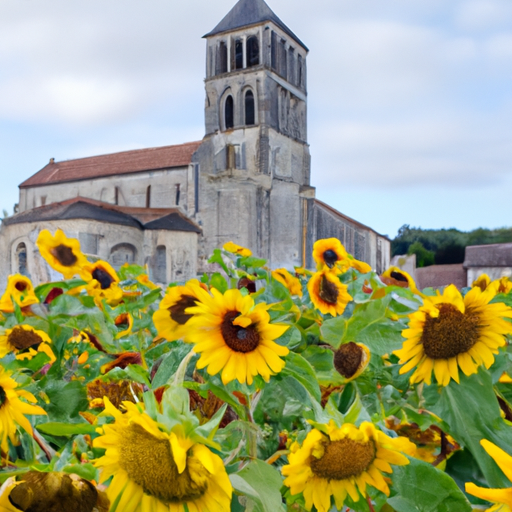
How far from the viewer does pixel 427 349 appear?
0.71 m

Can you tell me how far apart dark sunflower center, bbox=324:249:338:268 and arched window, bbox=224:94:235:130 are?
2227 centimetres

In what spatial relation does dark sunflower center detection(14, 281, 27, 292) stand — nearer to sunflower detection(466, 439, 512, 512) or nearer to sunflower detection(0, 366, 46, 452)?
sunflower detection(0, 366, 46, 452)

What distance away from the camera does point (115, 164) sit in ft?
80.0

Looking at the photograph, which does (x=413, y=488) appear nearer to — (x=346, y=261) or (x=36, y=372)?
(x=36, y=372)

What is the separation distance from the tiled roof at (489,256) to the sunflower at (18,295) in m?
10.0

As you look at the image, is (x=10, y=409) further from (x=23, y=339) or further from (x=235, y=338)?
(x=23, y=339)

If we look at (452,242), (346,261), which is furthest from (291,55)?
(346,261)

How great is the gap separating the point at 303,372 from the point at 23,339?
72 cm

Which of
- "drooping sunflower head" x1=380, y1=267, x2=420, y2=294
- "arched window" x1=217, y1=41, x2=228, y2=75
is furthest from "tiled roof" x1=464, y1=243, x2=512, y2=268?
"arched window" x1=217, y1=41, x2=228, y2=75

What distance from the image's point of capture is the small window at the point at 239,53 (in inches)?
934

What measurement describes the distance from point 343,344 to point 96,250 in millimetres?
18778

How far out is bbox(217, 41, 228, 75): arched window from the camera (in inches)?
941

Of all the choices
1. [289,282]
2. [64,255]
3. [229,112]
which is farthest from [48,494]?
[229,112]

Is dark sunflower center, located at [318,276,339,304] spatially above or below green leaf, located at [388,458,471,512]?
above
